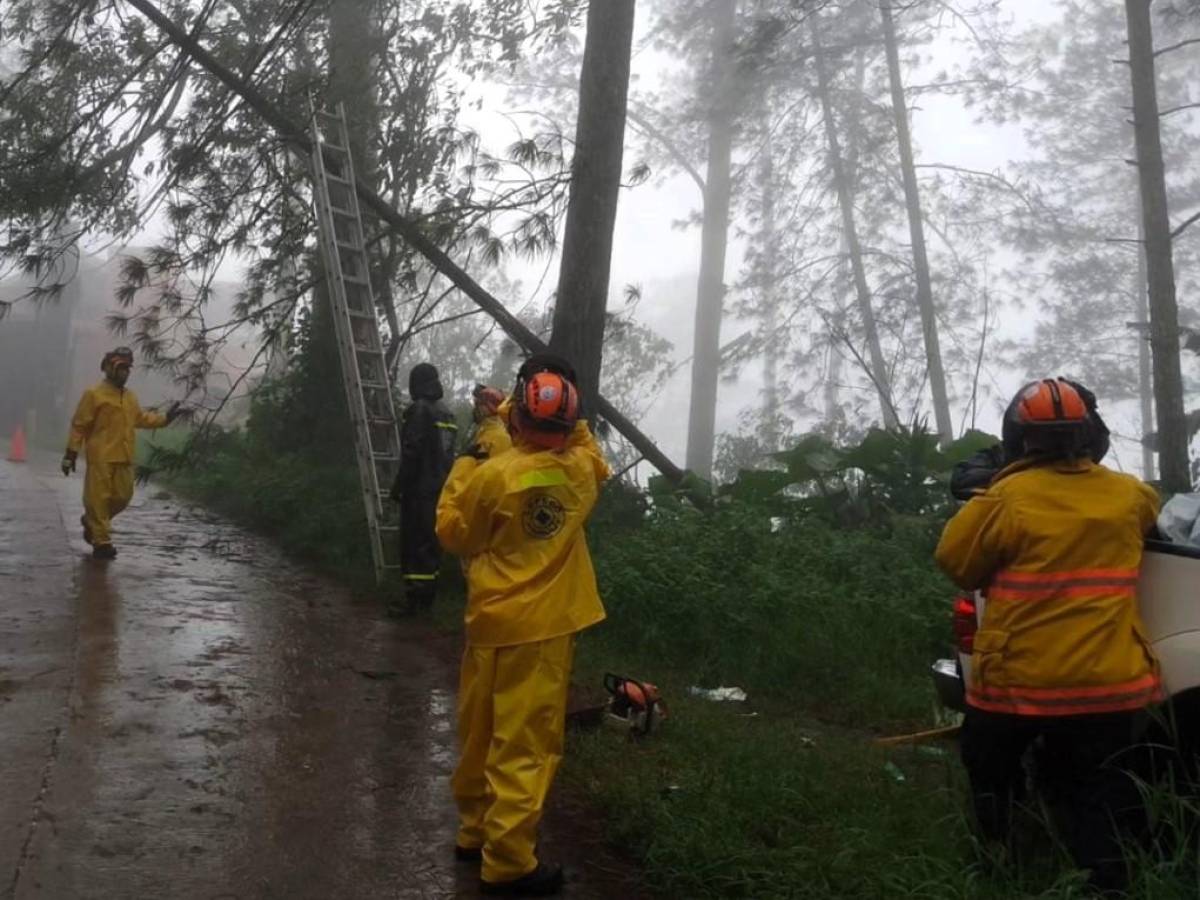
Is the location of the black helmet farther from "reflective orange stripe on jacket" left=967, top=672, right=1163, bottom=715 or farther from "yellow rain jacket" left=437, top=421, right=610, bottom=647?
"reflective orange stripe on jacket" left=967, top=672, right=1163, bottom=715

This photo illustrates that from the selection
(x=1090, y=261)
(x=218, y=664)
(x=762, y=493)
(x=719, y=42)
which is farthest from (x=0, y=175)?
(x=1090, y=261)

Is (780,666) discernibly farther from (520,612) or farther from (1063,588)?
(1063,588)

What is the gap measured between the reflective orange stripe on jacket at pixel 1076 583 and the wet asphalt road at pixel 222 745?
182cm

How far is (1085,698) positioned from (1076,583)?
353mm

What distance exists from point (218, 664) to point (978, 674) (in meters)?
4.94

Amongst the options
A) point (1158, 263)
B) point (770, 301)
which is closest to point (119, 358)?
point (1158, 263)

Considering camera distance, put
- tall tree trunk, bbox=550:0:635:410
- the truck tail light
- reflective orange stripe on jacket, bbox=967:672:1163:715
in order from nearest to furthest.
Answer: reflective orange stripe on jacket, bbox=967:672:1163:715, the truck tail light, tall tree trunk, bbox=550:0:635:410

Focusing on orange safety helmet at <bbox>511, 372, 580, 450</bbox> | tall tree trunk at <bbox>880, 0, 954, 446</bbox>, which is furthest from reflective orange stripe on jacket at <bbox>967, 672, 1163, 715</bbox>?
tall tree trunk at <bbox>880, 0, 954, 446</bbox>

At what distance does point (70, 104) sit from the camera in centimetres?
1196

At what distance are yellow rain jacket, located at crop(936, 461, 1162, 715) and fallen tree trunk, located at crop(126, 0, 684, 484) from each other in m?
7.53

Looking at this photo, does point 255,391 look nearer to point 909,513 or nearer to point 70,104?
point 70,104

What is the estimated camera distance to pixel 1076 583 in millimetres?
4020

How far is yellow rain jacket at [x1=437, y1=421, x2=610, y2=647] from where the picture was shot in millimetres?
4496

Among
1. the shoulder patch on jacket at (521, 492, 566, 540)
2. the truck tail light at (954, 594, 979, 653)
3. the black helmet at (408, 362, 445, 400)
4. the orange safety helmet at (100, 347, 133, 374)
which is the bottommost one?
the truck tail light at (954, 594, 979, 653)
